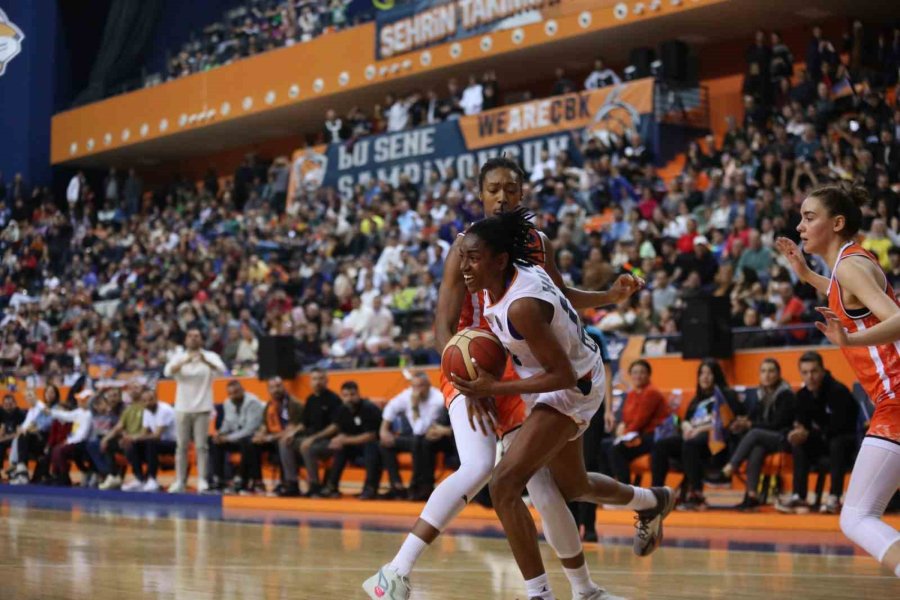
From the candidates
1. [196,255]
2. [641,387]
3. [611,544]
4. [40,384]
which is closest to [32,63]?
[196,255]

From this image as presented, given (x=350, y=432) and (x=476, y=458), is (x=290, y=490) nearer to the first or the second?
(x=350, y=432)

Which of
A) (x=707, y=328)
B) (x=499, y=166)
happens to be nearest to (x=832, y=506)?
(x=707, y=328)

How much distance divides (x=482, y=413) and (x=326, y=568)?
2.39 meters

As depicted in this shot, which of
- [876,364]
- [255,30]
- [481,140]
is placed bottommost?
[876,364]

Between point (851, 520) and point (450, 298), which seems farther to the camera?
point (450, 298)

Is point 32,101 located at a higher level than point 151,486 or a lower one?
higher

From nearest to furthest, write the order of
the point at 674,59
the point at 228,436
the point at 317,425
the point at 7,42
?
the point at 7,42, the point at 317,425, the point at 228,436, the point at 674,59

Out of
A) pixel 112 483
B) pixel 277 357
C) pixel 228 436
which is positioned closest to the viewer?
pixel 228 436

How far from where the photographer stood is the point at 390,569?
203 inches

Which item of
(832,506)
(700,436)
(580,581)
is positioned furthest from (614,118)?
(580,581)

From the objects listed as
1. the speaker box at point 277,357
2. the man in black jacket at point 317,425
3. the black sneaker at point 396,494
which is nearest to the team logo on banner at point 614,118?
the speaker box at point 277,357

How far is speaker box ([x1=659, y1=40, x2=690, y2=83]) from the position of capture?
20.8 meters

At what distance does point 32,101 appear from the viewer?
31656mm

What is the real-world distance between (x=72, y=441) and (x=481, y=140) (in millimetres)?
9207
